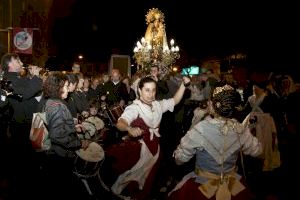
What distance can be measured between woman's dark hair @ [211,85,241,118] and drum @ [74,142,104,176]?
232cm

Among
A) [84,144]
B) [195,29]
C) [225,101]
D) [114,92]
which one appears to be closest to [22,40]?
[114,92]

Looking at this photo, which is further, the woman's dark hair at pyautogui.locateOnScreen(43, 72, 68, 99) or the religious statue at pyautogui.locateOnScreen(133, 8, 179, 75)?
the religious statue at pyautogui.locateOnScreen(133, 8, 179, 75)

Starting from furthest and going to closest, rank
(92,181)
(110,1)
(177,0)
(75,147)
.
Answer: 1. (110,1)
2. (177,0)
3. (92,181)
4. (75,147)

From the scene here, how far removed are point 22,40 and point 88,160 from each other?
1244 centimetres

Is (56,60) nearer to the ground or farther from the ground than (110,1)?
nearer to the ground

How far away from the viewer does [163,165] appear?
9.30 metres

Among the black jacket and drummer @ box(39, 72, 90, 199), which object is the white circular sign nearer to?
the black jacket

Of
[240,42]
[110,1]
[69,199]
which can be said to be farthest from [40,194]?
[110,1]

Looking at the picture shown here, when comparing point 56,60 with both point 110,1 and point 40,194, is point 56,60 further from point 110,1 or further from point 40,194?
point 40,194

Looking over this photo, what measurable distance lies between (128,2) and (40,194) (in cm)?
2897

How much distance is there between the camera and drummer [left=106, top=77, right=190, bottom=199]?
18.7 feet

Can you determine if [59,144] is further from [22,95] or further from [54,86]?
[22,95]

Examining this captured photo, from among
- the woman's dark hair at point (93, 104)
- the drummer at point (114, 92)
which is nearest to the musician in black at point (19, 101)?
the woman's dark hair at point (93, 104)

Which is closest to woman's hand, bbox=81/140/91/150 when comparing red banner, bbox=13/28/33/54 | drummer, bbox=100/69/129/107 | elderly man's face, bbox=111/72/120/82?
drummer, bbox=100/69/129/107
